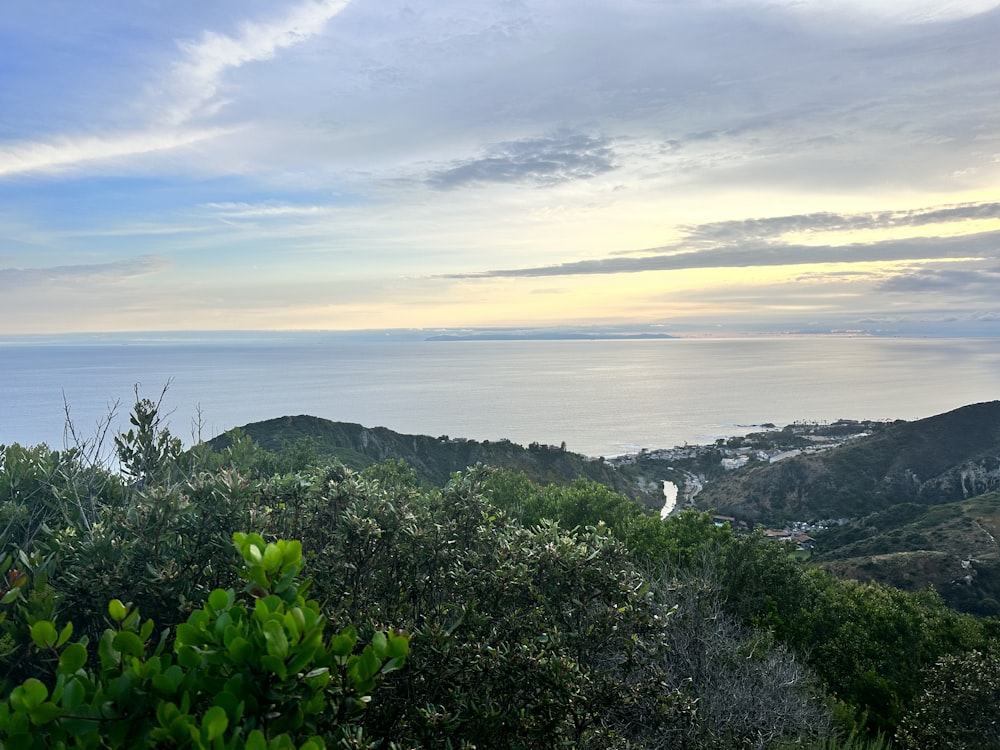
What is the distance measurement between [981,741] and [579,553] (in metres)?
7.80

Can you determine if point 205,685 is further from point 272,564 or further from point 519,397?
point 519,397

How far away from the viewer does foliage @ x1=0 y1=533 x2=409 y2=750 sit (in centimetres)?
255

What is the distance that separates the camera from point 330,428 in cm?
5703

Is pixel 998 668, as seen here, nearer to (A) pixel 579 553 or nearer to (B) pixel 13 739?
(A) pixel 579 553

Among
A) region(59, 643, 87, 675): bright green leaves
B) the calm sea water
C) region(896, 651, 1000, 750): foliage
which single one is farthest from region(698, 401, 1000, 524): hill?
region(59, 643, 87, 675): bright green leaves

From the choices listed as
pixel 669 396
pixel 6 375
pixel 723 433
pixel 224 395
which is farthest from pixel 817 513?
pixel 6 375

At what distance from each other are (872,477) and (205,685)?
236 feet

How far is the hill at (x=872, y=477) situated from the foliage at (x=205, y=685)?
59368 millimetres

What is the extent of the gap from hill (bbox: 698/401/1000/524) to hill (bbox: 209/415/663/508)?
8.77 meters

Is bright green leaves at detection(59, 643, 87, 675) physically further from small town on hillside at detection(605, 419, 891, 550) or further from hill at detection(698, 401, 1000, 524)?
hill at detection(698, 401, 1000, 524)

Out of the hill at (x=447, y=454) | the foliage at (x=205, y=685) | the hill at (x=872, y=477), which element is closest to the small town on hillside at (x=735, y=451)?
the hill at (x=872, y=477)

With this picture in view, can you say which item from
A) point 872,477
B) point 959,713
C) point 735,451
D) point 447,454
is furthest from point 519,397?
point 959,713

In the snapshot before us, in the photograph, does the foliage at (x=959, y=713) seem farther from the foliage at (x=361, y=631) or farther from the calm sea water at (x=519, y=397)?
the calm sea water at (x=519, y=397)

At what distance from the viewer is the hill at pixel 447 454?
55125mm
